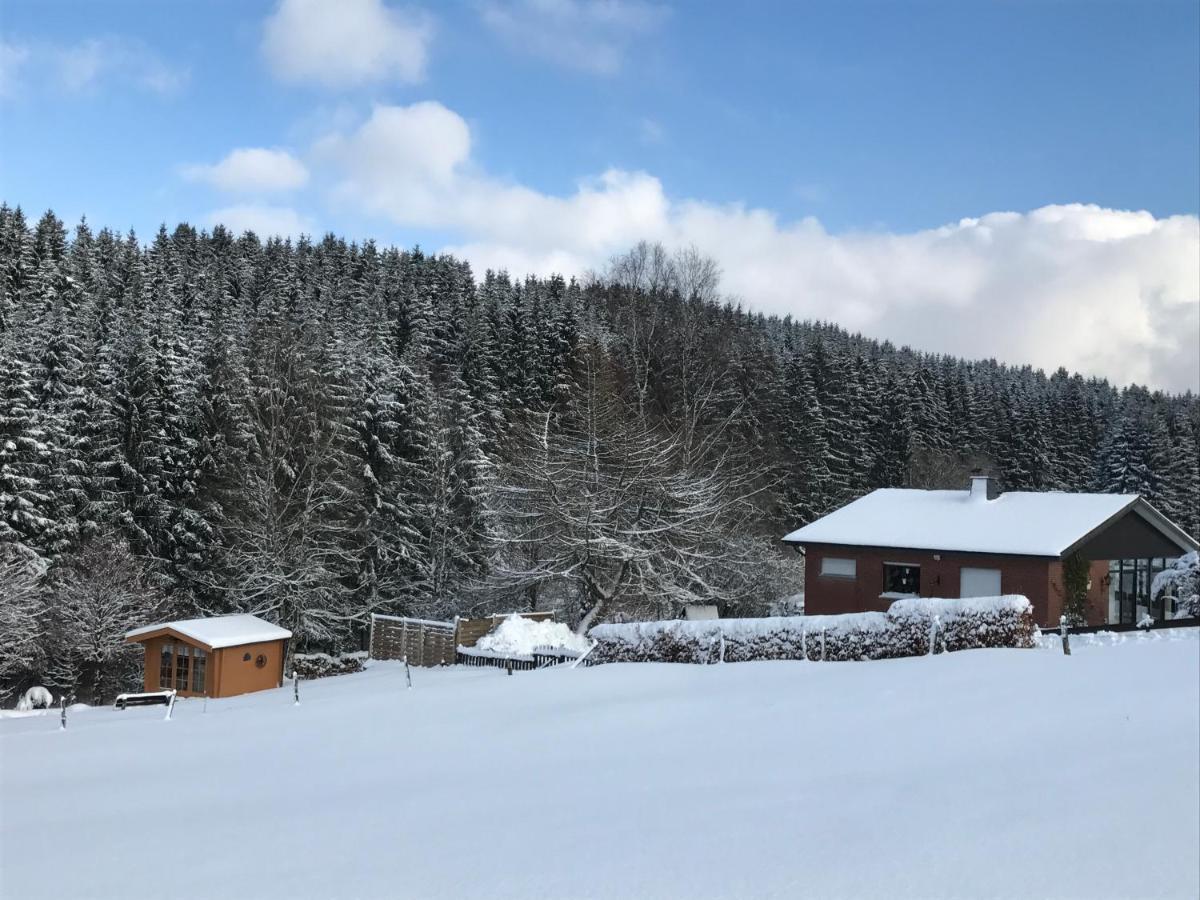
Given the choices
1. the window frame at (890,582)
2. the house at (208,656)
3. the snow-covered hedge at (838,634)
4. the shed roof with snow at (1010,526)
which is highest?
the shed roof with snow at (1010,526)

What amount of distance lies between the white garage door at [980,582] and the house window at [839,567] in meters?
3.30

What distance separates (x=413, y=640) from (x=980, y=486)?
1902 cm

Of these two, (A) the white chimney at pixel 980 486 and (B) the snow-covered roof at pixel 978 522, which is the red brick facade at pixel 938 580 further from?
(A) the white chimney at pixel 980 486

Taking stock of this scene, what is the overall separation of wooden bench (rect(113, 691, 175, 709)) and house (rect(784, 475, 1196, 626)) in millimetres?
18688

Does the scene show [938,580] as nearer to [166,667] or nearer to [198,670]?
[198,670]

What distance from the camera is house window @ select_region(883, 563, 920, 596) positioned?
2755 cm

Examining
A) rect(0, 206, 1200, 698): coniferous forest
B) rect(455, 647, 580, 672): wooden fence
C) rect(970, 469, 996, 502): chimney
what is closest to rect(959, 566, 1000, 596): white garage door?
rect(970, 469, 996, 502): chimney

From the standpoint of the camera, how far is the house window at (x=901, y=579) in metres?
27.5

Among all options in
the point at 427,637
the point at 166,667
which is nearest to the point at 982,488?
the point at 427,637

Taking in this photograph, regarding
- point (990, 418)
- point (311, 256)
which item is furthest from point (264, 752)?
point (311, 256)

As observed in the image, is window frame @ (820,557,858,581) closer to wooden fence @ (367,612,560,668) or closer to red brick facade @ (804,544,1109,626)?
red brick facade @ (804,544,1109,626)

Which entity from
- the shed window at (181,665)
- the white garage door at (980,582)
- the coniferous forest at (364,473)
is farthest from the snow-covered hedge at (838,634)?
the shed window at (181,665)

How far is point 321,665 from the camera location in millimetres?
30141

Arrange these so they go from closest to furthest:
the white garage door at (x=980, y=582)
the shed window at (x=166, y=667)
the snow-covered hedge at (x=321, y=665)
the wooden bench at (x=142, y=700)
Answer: the wooden bench at (x=142, y=700), the white garage door at (x=980, y=582), the shed window at (x=166, y=667), the snow-covered hedge at (x=321, y=665)
